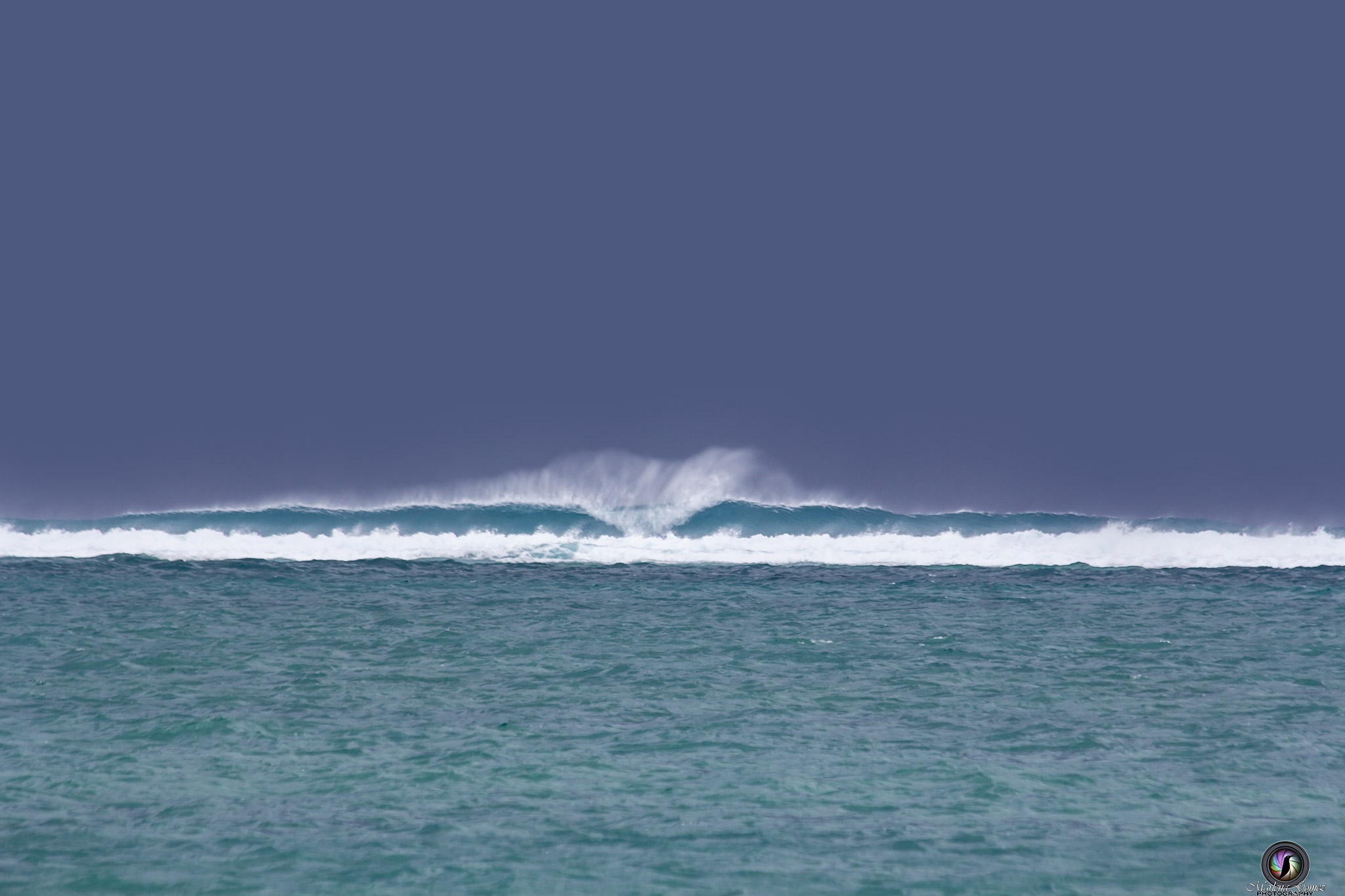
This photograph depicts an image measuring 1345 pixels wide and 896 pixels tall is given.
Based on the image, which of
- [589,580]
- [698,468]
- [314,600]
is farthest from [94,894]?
[698,468]

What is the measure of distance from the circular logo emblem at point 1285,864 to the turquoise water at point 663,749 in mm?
176

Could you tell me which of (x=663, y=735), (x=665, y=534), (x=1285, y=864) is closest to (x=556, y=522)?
(x=665, y=534)

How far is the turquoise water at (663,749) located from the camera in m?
6.77

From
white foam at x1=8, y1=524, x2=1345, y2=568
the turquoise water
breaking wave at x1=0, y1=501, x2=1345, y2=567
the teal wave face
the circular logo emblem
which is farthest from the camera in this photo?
the teal wave face

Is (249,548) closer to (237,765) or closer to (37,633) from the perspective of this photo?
(37,633)

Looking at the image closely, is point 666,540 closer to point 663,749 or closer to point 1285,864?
point 663,749

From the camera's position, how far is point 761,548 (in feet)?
96.5

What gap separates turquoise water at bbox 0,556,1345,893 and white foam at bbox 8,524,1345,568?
8890 millimetres

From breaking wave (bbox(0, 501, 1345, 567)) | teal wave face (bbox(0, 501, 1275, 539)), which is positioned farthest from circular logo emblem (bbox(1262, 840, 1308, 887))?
teal wave face (bbox(0, 501, 1275, 539))

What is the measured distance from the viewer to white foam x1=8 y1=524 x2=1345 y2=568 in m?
27.2

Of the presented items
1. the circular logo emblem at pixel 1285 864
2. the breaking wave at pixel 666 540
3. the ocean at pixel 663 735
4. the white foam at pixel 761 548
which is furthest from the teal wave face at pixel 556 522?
the circular logo emblem at pixel 1285 864

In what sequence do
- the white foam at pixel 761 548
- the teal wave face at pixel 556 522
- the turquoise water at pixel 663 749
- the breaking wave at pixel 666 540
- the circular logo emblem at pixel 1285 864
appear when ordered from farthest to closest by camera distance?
1. the teal wave face at pixel 556 522
2. the breaking wave at pixel 666 540
3. the white foam at pixel 761 548
4. the turquoise water at pixel 663 749
5. the circular logo emblem at pixel 1285 864

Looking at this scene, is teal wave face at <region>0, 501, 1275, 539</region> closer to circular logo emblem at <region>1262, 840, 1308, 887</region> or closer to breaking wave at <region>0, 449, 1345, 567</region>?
breaking wave at <region>0, 449, 1345, 567</region>

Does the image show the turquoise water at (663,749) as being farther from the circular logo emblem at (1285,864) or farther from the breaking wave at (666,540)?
the breaking wave at (666,540)
